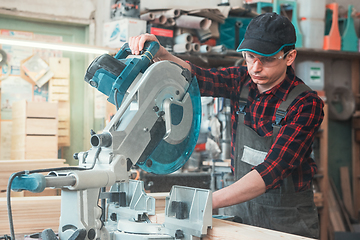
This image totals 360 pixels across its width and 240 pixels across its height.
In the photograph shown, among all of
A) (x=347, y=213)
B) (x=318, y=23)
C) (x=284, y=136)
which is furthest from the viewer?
(x=347, y=213)

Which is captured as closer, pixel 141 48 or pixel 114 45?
pixel 141 48

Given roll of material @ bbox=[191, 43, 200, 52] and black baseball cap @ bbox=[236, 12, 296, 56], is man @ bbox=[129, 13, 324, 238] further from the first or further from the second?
roll of material @ bbox=[191, 43, 200, 52]

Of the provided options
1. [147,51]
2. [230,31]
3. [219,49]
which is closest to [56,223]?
[147,51]

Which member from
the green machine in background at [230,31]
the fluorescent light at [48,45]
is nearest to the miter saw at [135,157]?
the fluorescent light at [48,45]

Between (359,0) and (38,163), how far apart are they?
4990 millimetres

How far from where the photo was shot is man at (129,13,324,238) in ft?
4.15

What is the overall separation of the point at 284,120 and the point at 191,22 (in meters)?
2.73

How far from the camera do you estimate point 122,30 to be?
3.88 metres

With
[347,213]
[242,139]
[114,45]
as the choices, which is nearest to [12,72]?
[114,45]

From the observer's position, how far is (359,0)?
5.34m

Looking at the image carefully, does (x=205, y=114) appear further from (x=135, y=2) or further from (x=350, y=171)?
(x=350, y=171)

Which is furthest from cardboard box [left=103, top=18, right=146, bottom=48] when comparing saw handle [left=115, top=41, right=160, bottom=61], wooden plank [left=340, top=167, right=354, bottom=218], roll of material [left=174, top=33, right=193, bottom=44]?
wooden plank [left=340, top=167, right=354, bottom=218]

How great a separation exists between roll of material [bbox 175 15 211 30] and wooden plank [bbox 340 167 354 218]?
2.76m

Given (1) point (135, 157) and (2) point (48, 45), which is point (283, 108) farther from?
(2) point (48, 45)
